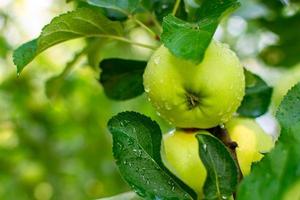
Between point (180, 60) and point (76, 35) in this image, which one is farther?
point (76, 35)

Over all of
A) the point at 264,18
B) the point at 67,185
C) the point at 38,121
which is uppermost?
the point at 264,18

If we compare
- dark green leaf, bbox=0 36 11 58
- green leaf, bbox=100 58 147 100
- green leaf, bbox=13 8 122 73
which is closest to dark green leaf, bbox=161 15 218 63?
green leaf, bbox=13 8 122 73

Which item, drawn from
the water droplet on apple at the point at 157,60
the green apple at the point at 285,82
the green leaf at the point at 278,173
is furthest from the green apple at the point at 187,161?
the green apple at the point at 285,82

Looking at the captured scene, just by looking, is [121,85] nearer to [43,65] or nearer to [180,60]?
[180,60]

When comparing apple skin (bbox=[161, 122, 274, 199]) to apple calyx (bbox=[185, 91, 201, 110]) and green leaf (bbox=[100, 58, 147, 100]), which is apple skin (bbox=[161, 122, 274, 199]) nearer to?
apple calyx (bbox=[185, 91, 201, 110])

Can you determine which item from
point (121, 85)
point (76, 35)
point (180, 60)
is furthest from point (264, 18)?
point (180, 60)

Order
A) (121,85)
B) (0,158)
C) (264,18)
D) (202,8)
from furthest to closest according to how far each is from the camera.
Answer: (0,158) → (264,18) → (121,85) → (202,8)

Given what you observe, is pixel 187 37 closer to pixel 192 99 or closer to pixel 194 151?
pixel 192 99
